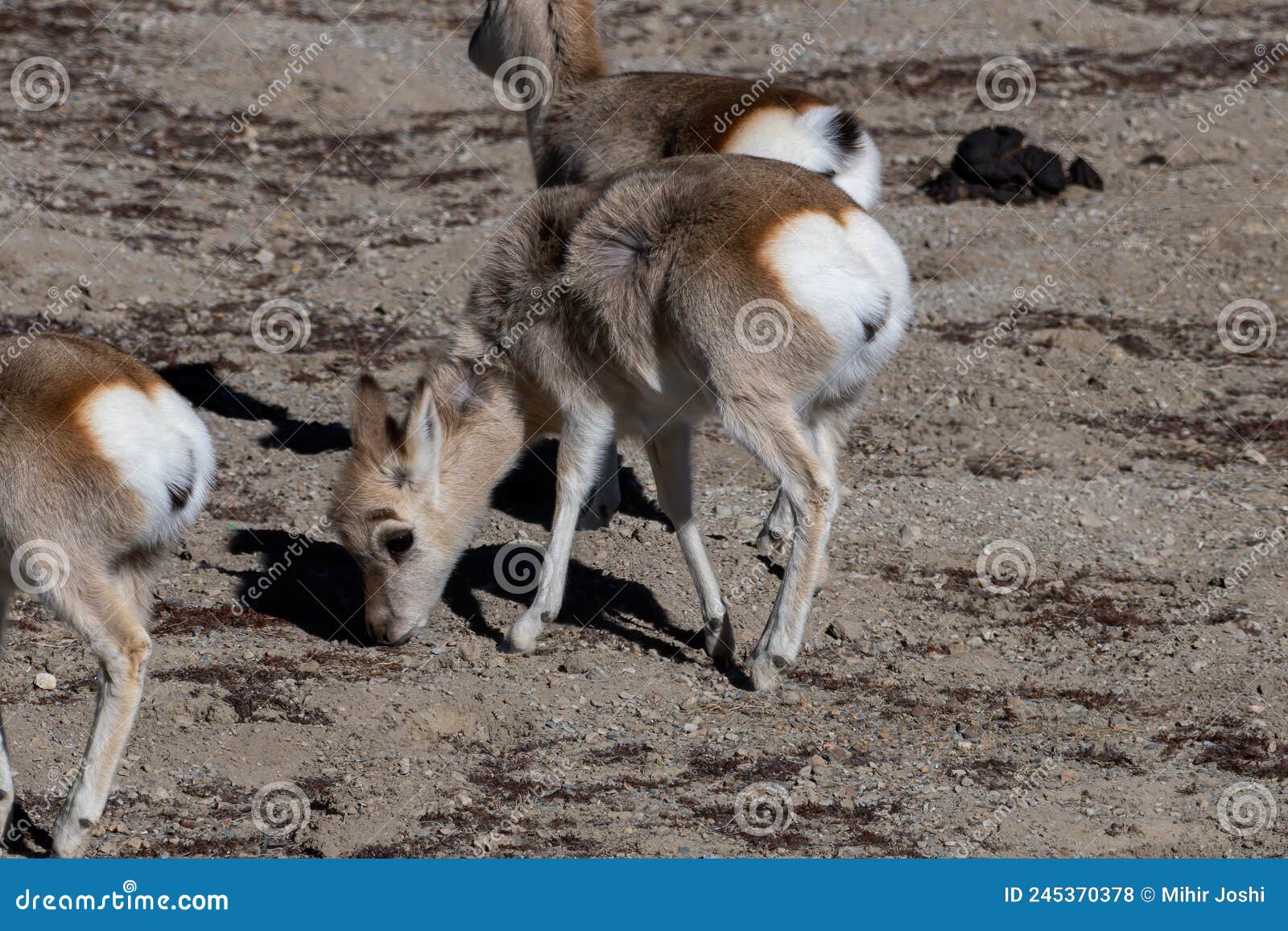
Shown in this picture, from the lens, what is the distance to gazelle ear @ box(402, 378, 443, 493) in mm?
7406

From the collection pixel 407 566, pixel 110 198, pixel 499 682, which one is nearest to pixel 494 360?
pixel 407 566

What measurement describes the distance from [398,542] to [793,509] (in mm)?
1969

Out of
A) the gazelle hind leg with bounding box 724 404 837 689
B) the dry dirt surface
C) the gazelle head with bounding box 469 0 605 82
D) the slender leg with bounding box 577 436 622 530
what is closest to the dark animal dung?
the dry dirt surface

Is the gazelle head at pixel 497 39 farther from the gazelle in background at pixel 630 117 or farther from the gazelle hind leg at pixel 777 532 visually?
the gazelle hind leg at pixel 777 532

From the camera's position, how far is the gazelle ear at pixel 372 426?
746 centimetres

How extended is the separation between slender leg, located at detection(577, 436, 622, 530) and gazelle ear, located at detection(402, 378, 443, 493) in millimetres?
1755

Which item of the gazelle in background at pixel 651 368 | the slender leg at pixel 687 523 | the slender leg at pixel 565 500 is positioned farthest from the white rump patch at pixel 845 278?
the slender leg at pixel 565 500

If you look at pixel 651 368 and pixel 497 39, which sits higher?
pixel 497 39

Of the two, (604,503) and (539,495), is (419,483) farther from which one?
(539,495)

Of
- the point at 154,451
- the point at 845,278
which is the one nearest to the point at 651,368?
the point at 845,278

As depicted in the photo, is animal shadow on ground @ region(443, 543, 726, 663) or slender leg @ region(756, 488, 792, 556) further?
slender leg @ region(756, 488, 792, 556)

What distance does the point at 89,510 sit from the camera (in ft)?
18.7

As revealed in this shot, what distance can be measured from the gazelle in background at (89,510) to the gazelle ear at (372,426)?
152cm

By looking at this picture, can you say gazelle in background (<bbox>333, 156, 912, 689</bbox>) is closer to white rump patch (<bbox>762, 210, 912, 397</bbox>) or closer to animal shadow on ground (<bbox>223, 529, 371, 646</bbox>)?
white rump patch (<bbox>762, 210, 912, 397</bbox>)
